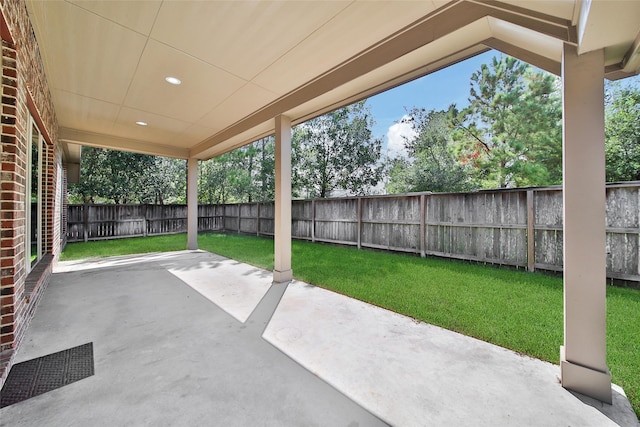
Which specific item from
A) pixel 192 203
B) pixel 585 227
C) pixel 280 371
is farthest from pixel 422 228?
pixel 192 203

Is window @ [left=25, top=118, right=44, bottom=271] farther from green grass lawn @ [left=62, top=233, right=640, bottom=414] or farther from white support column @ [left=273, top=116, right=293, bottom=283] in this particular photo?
white support column @ [left=273, top=116, right=293, bottom=283]

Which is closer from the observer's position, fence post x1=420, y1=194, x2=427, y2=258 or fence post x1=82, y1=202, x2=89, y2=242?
fence post x1=420, y1=194, x2=427, y2=258

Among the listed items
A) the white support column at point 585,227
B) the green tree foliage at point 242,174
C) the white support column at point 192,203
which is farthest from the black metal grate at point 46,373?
the green tree foliage at point 242,174

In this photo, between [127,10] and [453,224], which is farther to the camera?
[453,224]

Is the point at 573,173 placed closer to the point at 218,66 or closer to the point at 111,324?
the point at 218,66

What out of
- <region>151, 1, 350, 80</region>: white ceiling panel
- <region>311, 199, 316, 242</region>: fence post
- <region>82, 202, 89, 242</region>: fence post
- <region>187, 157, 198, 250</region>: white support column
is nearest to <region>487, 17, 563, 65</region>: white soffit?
<region>151, 1, 350, 80</region>: white ceiling panel

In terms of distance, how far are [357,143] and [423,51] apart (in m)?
9.48

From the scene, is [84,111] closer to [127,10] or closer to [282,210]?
[127,10]

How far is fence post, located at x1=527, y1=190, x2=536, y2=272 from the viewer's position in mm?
4617

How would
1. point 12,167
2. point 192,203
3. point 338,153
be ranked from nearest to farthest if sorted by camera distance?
Result: 1. point 12,167
2. point 192,203
3. point 338,153

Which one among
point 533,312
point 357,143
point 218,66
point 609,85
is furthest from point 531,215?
point 609,85

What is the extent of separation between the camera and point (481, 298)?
11.1 feet

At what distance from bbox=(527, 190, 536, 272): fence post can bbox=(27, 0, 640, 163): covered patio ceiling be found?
3.37 meters

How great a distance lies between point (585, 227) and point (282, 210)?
11.7ft
